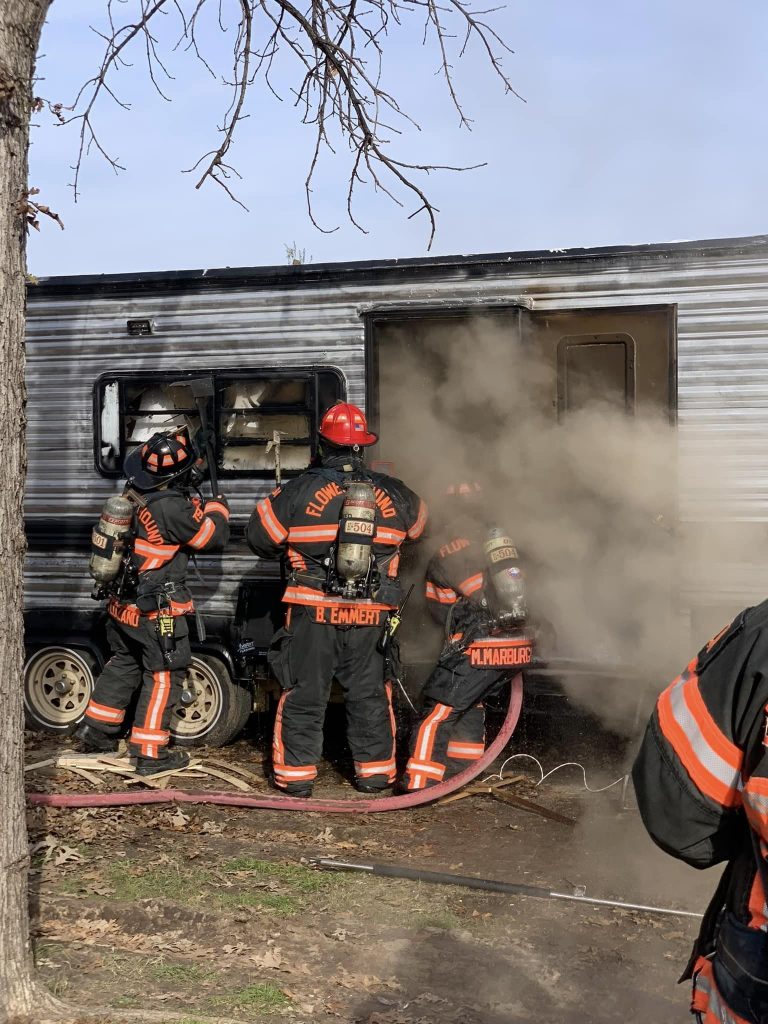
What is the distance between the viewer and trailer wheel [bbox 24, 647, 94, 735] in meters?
7.83

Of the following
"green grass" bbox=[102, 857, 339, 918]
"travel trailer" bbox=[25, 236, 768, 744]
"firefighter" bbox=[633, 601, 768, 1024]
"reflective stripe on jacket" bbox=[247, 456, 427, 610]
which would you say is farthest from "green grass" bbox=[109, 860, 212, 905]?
"firefighter" bbox=[633, 601, 768, 1024]

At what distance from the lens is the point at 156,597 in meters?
6.93

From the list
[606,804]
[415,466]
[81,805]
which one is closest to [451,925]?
[606,804]

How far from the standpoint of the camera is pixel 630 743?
6.99 meters

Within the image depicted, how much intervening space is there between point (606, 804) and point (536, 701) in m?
0.93

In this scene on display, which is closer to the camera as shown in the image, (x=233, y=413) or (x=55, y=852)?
(x=55, y=852)

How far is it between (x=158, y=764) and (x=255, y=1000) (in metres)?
3.12

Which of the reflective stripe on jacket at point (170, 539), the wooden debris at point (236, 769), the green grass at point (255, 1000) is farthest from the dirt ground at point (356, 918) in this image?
the reflective stripe on jacket at point (170, 539)

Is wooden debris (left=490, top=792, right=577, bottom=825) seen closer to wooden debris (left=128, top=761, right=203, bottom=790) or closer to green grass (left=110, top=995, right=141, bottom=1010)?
wooden debris (left=128, top=761, right=203, bottom=790)

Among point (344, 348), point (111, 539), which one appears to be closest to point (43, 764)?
point (111, 539)

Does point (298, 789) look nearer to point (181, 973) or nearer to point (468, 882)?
point (468, 882)

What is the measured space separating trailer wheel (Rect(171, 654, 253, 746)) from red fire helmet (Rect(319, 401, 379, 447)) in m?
1.90

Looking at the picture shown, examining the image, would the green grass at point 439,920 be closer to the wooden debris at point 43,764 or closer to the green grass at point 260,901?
the green grass at point 260,901

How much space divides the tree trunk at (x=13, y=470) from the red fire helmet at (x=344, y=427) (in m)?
3.22
